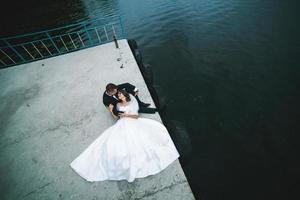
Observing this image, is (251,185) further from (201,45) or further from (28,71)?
(28,71)

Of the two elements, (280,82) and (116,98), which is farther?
(280,82)

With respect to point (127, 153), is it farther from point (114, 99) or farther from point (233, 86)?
point (233, 86)

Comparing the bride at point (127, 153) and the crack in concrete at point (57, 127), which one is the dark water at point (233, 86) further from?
the crack in concrete at point (57, 127)

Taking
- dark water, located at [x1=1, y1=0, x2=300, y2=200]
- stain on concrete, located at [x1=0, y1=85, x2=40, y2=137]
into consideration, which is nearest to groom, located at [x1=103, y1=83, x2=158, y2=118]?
dark water, located at [x1=1, y1=0, x2=300, y2=200]

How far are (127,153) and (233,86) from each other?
5.54m

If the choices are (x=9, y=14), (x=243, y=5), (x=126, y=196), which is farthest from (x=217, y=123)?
(x=9, y=14)

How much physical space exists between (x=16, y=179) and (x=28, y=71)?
4.90 meters

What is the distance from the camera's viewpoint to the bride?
3.08 meters

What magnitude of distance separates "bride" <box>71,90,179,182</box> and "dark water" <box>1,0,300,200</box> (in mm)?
1732

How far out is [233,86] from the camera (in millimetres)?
6648

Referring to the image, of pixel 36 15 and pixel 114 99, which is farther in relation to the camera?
pixel 36 15

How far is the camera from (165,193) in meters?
2.89

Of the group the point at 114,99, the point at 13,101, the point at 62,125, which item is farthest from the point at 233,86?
the point at 13,101

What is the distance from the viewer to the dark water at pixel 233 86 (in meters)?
4.26
